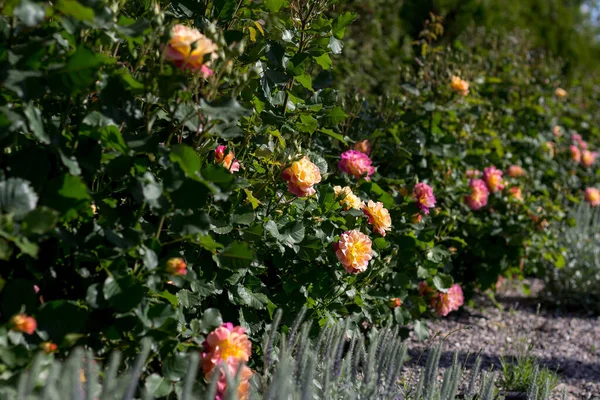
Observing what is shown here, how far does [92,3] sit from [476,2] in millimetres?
5851

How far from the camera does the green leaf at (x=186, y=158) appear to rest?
4.52ft

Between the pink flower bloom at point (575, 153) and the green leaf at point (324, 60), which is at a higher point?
the pink flower bloom at point (575, 153)

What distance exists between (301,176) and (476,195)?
150 cm

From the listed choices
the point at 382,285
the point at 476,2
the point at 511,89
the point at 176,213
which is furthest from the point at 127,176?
the point at 476,2

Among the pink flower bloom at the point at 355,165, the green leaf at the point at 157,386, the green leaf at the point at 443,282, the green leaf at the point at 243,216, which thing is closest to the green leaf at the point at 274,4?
the green leaf at the point at 243,216

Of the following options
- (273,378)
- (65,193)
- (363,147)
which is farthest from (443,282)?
(65,193)

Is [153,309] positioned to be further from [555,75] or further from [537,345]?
[555,75]

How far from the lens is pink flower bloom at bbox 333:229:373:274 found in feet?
6.40

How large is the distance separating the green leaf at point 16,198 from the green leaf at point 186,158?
285 millimetres

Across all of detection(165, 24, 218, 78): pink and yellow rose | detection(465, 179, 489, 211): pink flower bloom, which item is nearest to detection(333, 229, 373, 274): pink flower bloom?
detection(165, 24, 218, 78): pink and yellow rose

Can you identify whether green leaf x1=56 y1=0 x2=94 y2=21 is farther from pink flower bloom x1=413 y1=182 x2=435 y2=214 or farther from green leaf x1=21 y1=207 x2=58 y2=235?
pink flower bloom x1=413 y1=182 x2=435 y2=214

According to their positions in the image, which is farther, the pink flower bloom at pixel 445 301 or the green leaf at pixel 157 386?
the pink flower bloom at pixel 445 301

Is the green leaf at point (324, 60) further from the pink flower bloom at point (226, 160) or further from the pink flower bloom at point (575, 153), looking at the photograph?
the pink flower bloom at point (575, 153)

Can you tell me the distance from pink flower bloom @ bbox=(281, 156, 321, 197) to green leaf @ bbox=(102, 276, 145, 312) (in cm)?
59
